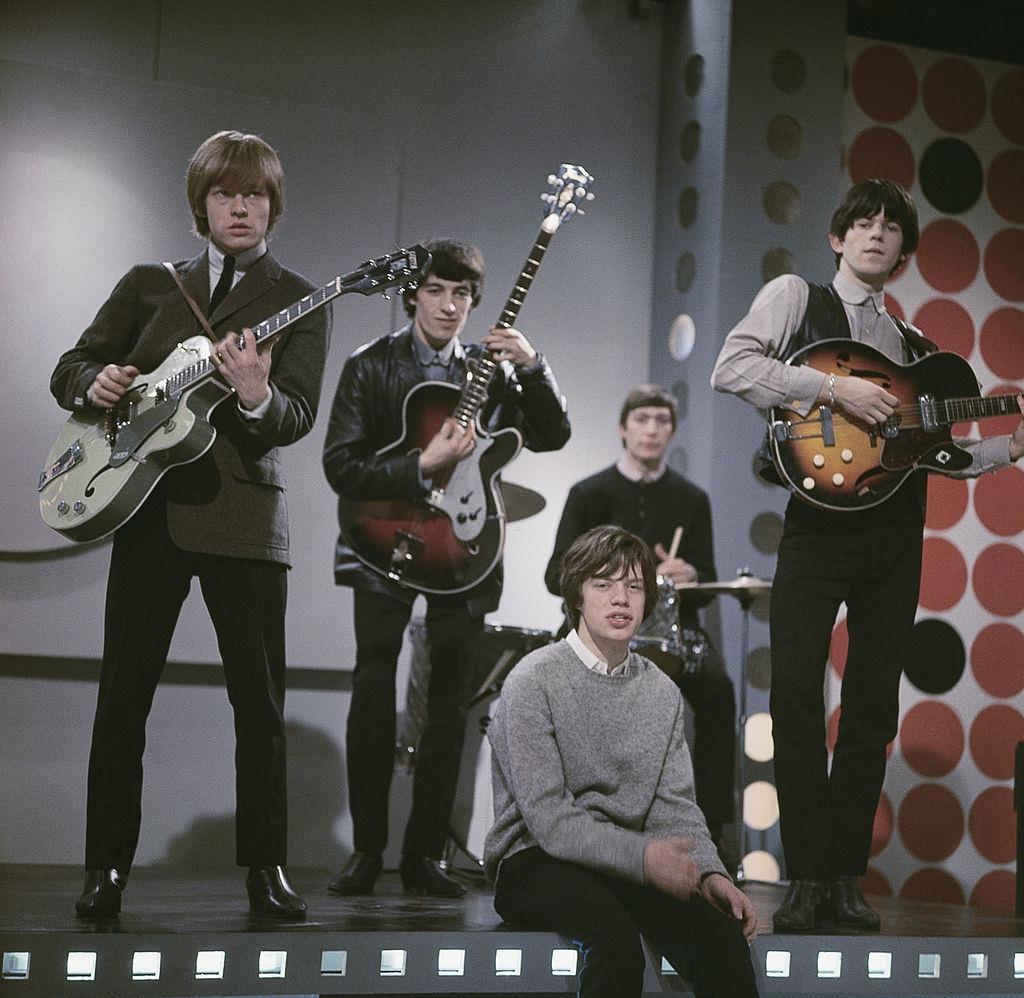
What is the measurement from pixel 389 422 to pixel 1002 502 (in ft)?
9.50

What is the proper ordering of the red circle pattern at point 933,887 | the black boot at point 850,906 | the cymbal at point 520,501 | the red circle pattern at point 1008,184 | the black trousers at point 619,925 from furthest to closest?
the red circle pattern at point 1008,184
the red circle pattern at point 933,887
the cymbal at point 520,501
the black boot at point 850,906
the black trousers at point 619,925

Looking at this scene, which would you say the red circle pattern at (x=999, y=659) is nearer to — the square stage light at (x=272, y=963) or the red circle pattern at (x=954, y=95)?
the red circle pattern at (x=954, y=95)

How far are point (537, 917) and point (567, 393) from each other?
110 inches

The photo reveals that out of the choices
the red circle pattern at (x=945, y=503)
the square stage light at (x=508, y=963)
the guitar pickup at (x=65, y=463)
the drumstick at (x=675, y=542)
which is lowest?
the square stage light at (x=508, y=963)

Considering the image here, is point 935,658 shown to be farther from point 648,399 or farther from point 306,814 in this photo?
point 306,814

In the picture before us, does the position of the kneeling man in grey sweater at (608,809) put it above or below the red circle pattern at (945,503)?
below

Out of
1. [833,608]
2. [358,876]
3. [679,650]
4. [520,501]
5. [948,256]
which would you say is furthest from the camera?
[948,256]

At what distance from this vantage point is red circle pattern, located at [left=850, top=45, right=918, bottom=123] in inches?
212

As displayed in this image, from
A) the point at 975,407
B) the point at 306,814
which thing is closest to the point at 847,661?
the point at 975,407

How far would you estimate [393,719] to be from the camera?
3.49 m

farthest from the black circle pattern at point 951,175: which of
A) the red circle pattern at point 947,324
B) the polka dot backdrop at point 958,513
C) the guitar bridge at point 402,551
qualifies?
the guitar bridge at point 402,551

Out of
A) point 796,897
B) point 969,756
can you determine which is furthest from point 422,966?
point 969,756

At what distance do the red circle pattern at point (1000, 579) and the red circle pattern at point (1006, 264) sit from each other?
1.05 meters

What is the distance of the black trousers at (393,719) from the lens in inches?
135
